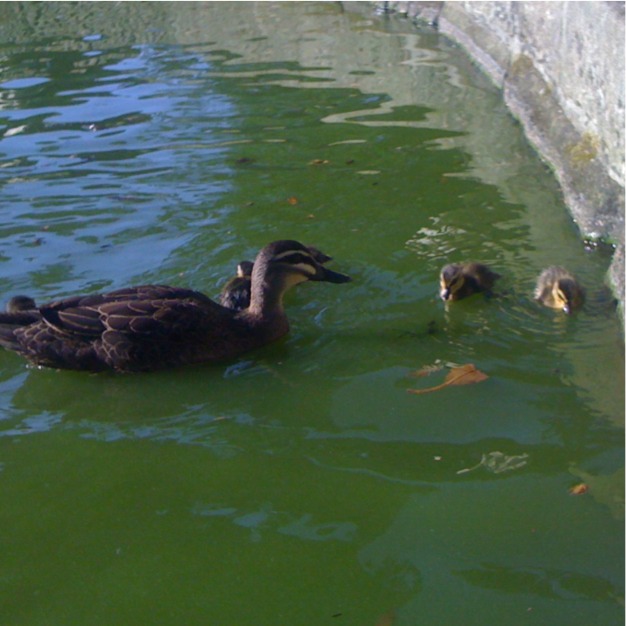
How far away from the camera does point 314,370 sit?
19.0 feet

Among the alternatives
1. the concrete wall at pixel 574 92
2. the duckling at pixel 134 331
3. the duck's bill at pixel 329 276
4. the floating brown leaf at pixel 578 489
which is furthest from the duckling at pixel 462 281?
the floating brown leaf at pixel 578 489

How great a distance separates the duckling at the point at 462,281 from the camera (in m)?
6.25

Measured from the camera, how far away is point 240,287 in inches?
269

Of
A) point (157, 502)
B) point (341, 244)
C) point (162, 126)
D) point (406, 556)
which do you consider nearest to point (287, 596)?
point (406, 556)

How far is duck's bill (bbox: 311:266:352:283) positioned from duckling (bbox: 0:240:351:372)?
53 centimetres

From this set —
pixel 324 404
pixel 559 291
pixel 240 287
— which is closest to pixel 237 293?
pixel 240 287

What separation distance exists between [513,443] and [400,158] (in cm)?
474

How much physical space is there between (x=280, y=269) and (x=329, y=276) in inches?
14.4

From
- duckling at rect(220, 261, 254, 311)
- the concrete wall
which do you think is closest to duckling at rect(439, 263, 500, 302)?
the concrete wall

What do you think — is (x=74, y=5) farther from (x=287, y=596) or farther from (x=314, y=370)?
(x=287, y=596)

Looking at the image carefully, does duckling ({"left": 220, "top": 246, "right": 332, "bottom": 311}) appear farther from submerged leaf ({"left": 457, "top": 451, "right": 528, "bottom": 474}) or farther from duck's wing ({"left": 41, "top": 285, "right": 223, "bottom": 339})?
submerged leaf ({"left": 457, "top": 451, "right": 528, "bottom": 474})

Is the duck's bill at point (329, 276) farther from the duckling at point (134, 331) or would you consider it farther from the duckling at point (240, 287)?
the duckling at point (134, 331)

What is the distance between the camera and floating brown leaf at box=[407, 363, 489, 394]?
17.6ft

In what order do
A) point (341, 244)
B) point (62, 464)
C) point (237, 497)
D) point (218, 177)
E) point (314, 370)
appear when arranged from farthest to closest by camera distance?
point (218, 177) → point (341, 244) → point (314, 370) → point (62, 464) → point (237, 497)
